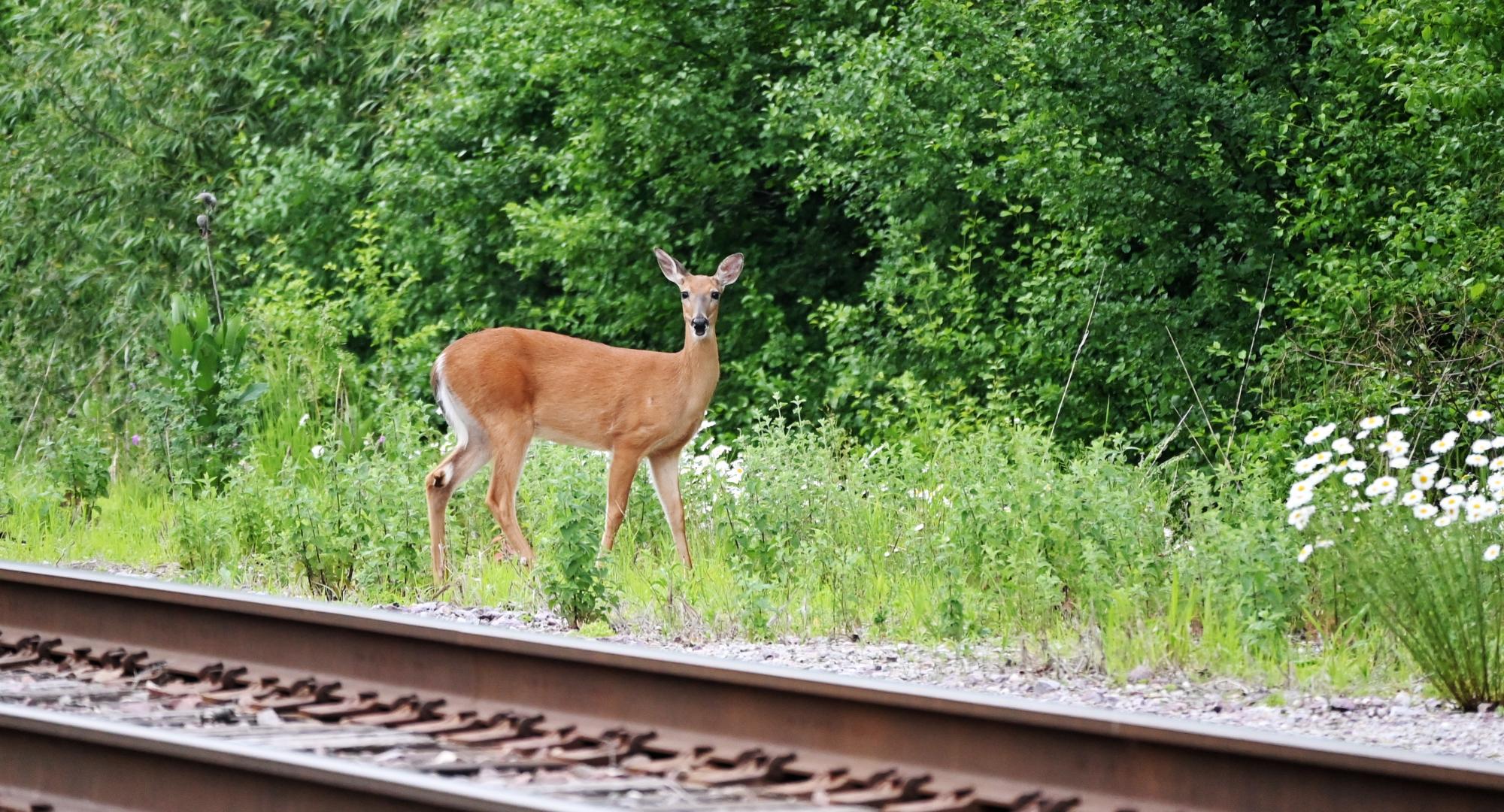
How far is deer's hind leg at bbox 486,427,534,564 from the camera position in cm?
860

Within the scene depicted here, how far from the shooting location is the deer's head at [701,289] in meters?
8.48

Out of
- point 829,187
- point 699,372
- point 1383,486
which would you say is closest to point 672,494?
point 699,372

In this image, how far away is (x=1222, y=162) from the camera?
424 inches

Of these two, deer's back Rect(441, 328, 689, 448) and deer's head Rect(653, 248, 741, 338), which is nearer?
deer's head Rect(653, 248, 741, 338)

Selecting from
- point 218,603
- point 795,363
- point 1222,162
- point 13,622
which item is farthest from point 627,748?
point 795,363

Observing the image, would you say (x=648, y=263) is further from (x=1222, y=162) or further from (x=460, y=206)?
(x=1222, y=162)

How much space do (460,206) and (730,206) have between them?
7.37 ft

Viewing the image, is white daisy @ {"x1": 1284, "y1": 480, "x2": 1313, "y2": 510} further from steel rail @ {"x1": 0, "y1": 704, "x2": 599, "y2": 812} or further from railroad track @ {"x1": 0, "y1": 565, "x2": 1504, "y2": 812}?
steel rail @ {"x1": 0, "y1": 704, "x2": 599, "y2": 812}

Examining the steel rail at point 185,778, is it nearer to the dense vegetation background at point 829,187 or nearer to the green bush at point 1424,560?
the green bush at point 1424,560

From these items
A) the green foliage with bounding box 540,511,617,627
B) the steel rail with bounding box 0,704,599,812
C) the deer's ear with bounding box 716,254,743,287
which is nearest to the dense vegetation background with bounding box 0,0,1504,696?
the green foliage with bounding box 540,511,617,627

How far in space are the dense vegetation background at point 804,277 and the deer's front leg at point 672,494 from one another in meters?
0.22

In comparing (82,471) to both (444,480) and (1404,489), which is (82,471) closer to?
(444,480)

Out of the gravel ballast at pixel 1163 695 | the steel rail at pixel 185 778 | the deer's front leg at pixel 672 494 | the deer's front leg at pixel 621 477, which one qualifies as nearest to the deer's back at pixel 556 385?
the deer's front leg at pixel 621 477

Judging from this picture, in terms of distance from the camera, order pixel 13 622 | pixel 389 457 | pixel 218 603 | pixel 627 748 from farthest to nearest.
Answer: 1. pixel 389 457
2. pixel 13 622
3. pixel 218 603
4. pixel 627 748
